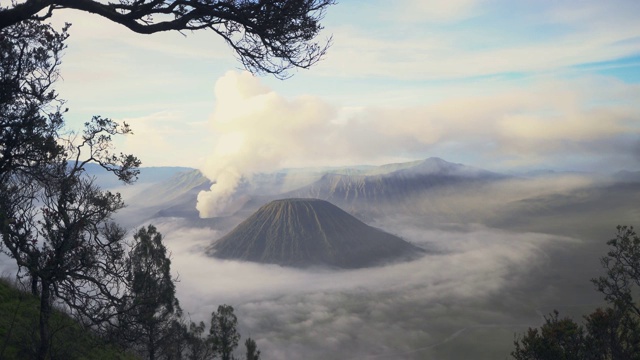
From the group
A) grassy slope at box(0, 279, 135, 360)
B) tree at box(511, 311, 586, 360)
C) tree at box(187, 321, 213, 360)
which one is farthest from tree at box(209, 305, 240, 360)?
tree at box(511, 311, 586, 360)

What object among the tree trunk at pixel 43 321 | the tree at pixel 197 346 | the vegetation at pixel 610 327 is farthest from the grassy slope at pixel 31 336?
the tree at pixel 197 346

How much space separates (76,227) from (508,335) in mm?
201757

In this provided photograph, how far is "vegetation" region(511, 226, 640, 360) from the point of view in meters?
16.4

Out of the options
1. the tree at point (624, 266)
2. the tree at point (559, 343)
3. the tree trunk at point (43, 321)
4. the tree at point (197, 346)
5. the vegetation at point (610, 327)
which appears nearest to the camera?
the tree trunk at point (43, 321)

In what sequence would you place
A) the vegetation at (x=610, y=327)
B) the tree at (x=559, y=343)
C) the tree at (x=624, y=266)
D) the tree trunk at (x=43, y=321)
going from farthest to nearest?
the tree at (x=559, y=343), the vegetation at (x=610, y=327), the tree at (x=624, y=266), the tree trunk at (x=43, y=321)

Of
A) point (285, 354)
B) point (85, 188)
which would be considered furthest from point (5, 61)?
point (285, 354)

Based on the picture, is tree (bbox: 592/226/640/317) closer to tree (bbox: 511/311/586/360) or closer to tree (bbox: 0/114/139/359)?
tree (bbox: 511/311/586/360)

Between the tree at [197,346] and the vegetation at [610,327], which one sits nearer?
the vegetation at [610,327]

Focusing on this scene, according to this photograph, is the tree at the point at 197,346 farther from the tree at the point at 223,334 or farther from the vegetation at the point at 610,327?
the vegetation at the point at 610,327

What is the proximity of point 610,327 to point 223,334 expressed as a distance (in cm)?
2701

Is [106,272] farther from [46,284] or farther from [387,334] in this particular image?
[387,334]

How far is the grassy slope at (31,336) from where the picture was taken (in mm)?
10091

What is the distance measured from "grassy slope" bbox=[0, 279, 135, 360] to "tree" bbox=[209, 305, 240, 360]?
21236 mm

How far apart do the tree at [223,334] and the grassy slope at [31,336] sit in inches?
836
